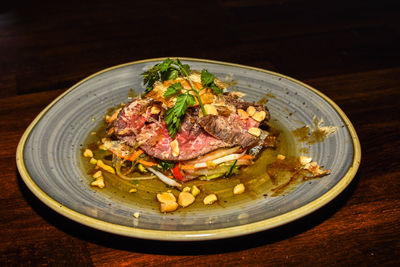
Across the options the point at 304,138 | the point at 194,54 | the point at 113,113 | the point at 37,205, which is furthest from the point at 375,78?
the point at 37,205

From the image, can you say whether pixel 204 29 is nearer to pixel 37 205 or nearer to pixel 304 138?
pixel 304 138

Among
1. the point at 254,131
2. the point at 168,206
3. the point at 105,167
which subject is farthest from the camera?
the point at 254,131

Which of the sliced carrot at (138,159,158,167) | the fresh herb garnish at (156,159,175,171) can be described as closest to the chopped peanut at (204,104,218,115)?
the fresh herb garnish at (156,159,175,171)

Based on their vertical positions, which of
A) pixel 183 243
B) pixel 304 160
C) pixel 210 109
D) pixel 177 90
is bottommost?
pixel 183 243

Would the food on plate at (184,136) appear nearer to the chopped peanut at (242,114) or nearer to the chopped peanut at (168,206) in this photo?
the chopped peanut at (242,114)

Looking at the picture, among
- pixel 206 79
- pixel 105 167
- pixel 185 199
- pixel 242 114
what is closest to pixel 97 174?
pixel 105 167

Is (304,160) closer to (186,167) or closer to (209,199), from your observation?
(209,199)

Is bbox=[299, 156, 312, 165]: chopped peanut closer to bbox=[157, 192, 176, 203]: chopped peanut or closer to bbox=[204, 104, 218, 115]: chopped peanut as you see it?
bbox=[204, 104, 218, 115]: chopped peanut
